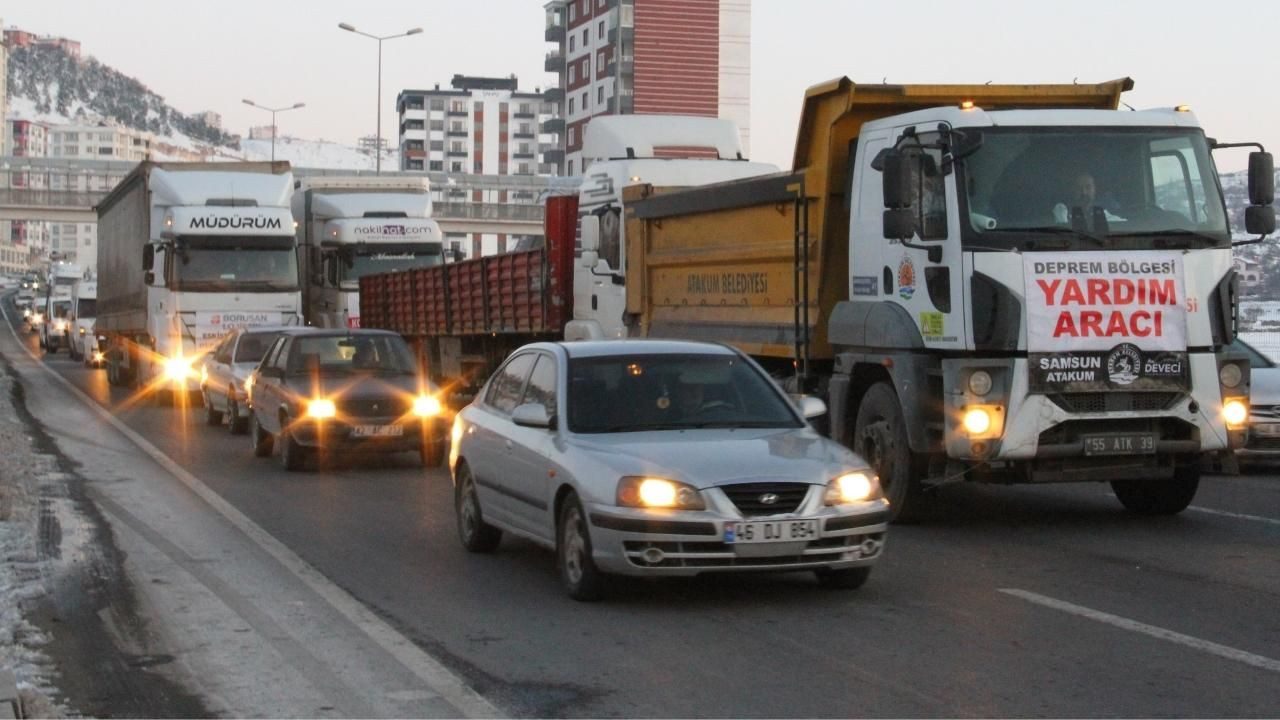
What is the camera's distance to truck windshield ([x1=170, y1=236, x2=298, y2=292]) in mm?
29938

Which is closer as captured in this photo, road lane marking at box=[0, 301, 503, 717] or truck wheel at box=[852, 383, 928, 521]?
road lane marking at box=[0, 301, 503, 717]

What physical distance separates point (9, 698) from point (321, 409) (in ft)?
37.0

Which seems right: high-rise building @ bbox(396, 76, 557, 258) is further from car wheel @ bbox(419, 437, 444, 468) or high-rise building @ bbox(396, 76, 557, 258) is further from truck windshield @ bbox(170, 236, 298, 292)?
car wheel @ bbox(419, 437, 444, 468)

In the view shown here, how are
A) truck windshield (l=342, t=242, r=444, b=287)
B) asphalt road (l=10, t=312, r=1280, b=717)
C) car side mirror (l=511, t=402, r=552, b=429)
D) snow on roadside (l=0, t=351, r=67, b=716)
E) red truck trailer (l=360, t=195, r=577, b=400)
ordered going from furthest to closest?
truck windshield (l=342, t=242, r=444, b=287) < red truck trailer (l=360, t=195, r=577, b=400) < car side mirror (l=511, t=402, r=552, b=429) < snow on roadside (l=0, t=351, r=67, b=716) < asphalt road (l=10, t=312, r=1280, b=717)

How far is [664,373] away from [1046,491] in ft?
21.4

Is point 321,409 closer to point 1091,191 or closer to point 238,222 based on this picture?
point 1091,191

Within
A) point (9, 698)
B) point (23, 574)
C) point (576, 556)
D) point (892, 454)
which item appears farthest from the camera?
point (892, 454)

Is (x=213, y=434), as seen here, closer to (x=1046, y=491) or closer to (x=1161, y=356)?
(x=1046, y=491)

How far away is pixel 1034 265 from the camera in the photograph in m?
11.7

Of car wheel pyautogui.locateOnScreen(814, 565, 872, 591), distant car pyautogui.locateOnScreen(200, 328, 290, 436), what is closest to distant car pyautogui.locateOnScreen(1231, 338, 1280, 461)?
car wheel pyautogui.locateOnScreen(814, 565, 872, 591)

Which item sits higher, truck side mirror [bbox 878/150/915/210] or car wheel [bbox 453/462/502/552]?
truck side mirror [bbox 878/150/915/210]

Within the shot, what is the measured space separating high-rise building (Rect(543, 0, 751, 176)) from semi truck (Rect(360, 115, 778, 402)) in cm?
8889

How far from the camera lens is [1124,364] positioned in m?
11.8

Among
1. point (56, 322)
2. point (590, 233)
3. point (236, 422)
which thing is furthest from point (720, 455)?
point (56, 322)
